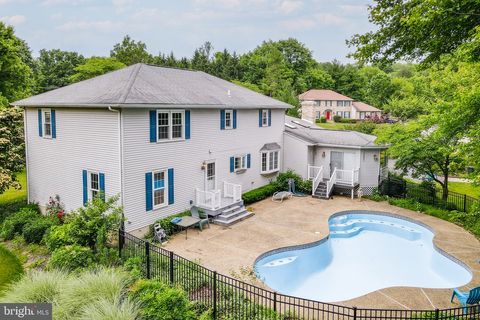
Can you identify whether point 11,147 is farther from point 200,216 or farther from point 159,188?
point 200,216

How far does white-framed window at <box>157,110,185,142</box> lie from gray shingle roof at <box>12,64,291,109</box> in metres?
0.58

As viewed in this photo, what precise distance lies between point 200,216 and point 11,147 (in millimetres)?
10591

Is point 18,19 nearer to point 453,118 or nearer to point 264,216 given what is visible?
point 264,216

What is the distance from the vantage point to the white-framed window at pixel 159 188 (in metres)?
15.2

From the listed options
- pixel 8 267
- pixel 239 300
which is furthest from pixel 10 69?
pixel 239 300

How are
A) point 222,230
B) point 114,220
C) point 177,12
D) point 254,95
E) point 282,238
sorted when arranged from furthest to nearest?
point 177,12 → point 254,95 → point 222,230 → point 282,238 → point 114,220

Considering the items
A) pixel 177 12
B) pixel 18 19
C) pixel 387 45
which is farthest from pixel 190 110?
pixel 18 19

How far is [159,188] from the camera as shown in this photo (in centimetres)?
1543

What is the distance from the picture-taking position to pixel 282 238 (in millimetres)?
15133

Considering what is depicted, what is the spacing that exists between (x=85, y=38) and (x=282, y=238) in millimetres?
35827

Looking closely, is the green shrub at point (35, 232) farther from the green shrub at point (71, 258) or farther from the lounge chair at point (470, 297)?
the lounge chair at point (470, 297)

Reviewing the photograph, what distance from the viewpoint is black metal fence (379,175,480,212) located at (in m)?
19.8

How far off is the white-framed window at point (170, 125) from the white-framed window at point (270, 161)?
7.94 m

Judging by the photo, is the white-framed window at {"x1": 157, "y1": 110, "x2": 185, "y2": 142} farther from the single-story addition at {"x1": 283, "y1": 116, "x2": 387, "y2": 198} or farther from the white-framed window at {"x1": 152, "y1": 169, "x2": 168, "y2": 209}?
the single-story addition at {"x1": 283, "y1": 116, "x2": 387, "y2": 198}
